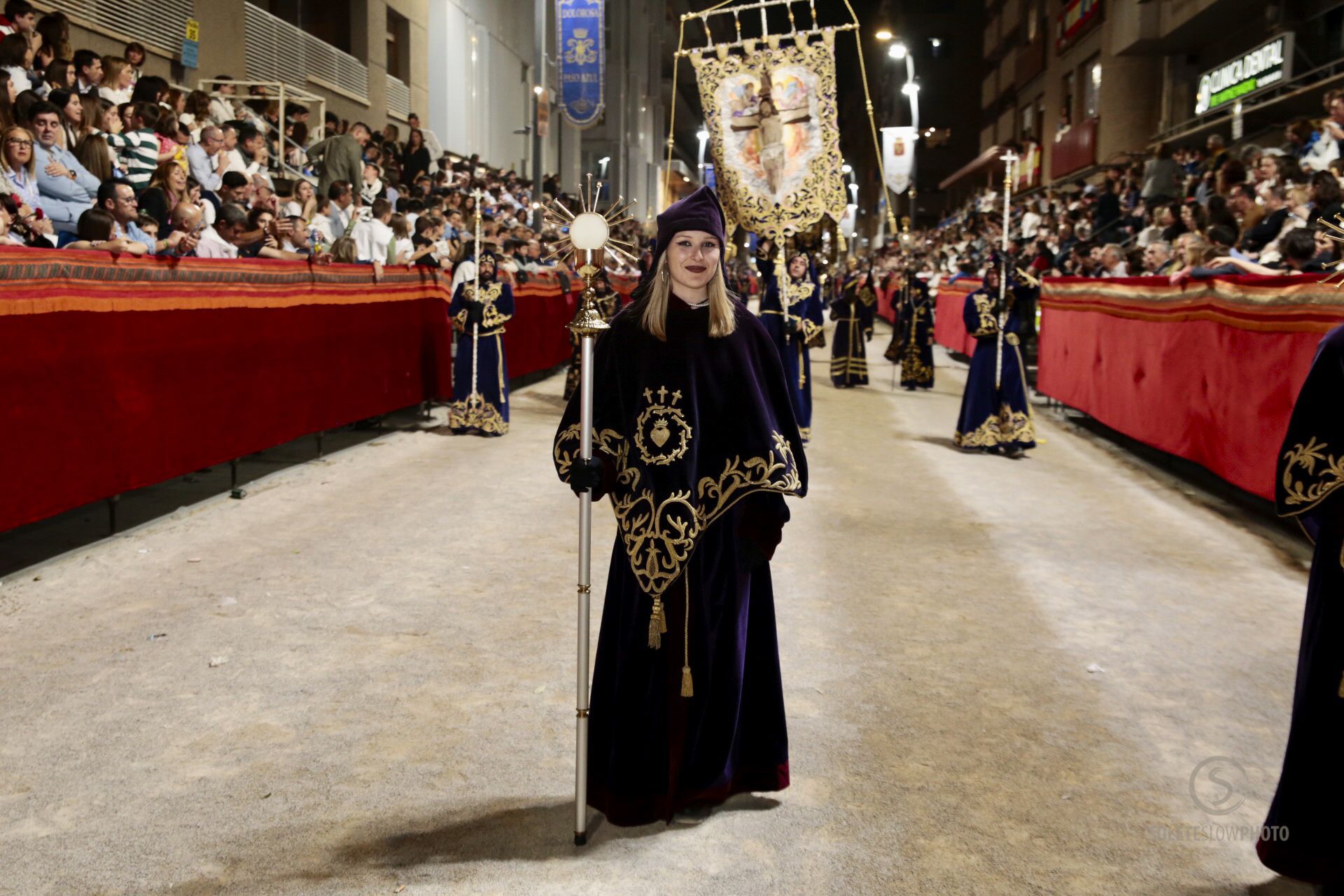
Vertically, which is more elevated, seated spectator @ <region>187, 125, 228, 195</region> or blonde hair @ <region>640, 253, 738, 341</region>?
seated spectator @ <region>187, 125, 228, 195</region>

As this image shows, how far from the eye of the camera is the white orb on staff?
344 centimetres

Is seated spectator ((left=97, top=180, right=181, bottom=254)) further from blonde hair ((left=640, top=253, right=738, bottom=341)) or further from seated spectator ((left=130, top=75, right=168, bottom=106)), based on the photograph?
blonde hair ((left=640, top=253, right=738, bottom=341))

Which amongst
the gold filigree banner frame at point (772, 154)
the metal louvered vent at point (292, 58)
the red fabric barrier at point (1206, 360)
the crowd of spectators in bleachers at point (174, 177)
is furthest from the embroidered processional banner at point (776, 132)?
the metal louvered vent at point (292, 58)

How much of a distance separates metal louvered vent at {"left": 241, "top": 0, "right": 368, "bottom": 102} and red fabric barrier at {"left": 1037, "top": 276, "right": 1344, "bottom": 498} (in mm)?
13933

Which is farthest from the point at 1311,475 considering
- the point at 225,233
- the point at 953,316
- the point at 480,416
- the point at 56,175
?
the point at 953,316

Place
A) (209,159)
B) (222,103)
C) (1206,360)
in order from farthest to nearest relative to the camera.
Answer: (222,103) < (209,159) < (1206,360)

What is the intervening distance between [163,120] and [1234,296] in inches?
407

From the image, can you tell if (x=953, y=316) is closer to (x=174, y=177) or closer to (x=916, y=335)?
(x=916, y=335)

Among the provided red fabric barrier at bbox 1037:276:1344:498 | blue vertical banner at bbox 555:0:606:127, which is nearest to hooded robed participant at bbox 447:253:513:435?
red fabric barrier at bbox 1037:276:1344:498

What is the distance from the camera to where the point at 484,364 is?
12609 mm

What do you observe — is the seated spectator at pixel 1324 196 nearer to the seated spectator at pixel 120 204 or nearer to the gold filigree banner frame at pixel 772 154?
the gold filigree banner frame at pixel 772 154

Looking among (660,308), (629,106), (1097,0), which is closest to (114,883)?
(660,308)

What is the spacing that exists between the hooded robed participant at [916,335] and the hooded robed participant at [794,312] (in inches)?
258

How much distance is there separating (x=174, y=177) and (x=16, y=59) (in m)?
1.89
